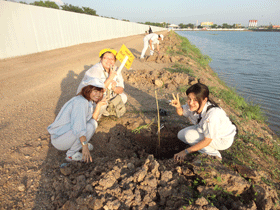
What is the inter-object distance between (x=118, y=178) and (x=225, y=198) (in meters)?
1.25

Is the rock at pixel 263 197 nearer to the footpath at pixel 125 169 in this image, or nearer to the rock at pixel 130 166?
the footpath at pixel 125 169

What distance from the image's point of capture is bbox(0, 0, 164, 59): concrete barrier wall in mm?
7975

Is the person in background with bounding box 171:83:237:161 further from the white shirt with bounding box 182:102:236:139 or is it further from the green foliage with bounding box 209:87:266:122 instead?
the green foliage with bounding box 209:87:266:122

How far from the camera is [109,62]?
3305 millimetres

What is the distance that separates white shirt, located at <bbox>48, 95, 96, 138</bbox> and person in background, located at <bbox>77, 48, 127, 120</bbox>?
2.90 feet

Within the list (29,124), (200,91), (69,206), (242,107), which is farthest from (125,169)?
(242,107)

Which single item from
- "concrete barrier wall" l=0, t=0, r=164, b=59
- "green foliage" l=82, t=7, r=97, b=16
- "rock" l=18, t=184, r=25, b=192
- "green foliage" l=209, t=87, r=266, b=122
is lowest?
"green foliage" l=209, t=87, r=266, b=122

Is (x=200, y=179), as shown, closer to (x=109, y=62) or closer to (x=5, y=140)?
(x=109, y=62)

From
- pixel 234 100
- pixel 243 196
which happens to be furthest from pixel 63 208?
pixel 234 100

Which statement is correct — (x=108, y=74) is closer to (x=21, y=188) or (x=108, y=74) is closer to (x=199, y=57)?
(x=21, y=188)

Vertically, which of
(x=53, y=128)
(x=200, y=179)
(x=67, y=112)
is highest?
(x=67, y=112)

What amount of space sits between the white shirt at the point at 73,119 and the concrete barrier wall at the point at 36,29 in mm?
7767

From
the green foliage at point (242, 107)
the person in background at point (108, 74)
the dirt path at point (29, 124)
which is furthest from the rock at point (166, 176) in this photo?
the green foliage at point (242, 107)

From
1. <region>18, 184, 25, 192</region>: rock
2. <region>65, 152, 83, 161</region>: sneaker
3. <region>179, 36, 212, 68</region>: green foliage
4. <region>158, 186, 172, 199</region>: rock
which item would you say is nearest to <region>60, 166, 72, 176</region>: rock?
<region>65, 152, 83, 161</region>: sneaker
